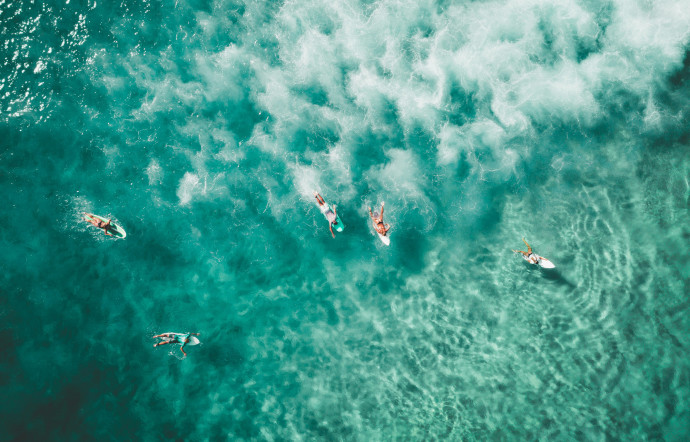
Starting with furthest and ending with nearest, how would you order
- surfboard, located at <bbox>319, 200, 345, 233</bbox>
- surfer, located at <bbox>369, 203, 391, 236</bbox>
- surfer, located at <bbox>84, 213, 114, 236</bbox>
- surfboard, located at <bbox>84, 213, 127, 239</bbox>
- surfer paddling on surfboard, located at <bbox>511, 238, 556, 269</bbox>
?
surfboard, located at <bbox>84, 213, 127, 239</bbox> → surfer, located at <bbox>84, 213, 114, 236</bbox> → surfboard, located at <bbox>319, 200, 345, 233</bbox> → surfer, located at <bbox>369, 203, 391, 236</bbox> → surfer paddling on surfboard, located at <bbox>511, 238, 556, 269</bbox>

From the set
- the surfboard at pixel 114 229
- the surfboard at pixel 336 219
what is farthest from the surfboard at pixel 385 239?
the surfboard at pixel 114 229

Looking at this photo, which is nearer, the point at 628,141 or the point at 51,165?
the point at 628,141

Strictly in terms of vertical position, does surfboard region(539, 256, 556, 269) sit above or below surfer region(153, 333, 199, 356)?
above

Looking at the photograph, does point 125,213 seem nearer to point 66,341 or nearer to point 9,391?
point 66,341

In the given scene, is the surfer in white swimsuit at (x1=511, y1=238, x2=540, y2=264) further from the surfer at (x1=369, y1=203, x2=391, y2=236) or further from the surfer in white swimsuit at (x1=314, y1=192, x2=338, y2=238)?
the surfer in white swimsuit at (x1=314, y1=192, x2=338, y2=238)

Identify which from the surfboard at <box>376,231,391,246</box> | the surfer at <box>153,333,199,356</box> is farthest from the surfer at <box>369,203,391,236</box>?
the surfer at <box>153,333,199,356</box>

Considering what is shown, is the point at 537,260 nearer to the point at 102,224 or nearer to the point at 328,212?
the point at 328,212

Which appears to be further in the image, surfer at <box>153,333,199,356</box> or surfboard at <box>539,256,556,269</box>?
surfer at <box>153,333,199,356</box>

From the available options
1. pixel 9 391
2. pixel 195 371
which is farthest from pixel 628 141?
pixel 9 391
